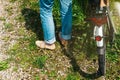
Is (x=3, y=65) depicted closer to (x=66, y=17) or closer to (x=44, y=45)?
(x=44, y=45)

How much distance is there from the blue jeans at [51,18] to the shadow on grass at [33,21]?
58 cm

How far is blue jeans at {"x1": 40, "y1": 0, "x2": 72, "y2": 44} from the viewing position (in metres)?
5.40

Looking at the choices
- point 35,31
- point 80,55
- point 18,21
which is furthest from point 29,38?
point 80,55

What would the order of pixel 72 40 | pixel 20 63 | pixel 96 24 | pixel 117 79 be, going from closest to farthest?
pixel 96 24
pixel 117 79
pixel 20 63
pixel 72 40

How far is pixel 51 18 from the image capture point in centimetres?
559

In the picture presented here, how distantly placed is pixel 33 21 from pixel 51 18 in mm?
1277

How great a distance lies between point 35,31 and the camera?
6473 mm

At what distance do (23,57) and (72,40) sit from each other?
1.03 m

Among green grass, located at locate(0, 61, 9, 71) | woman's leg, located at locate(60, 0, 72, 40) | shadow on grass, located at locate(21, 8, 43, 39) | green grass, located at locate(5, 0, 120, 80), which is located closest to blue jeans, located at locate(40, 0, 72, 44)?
woman's leg, located at locate(60, 0, 72, 40)

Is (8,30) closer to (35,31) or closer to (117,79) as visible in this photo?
(35,31)

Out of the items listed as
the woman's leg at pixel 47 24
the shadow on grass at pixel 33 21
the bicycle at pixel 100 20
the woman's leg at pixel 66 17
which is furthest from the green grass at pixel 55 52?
the bicycle at pixel 100 20

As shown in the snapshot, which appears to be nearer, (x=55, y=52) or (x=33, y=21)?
(x=55, y=52)

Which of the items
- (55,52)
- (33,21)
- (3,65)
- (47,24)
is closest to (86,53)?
(55,52)

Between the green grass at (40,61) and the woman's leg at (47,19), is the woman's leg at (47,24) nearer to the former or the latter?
the woman's leg at (47,19)
